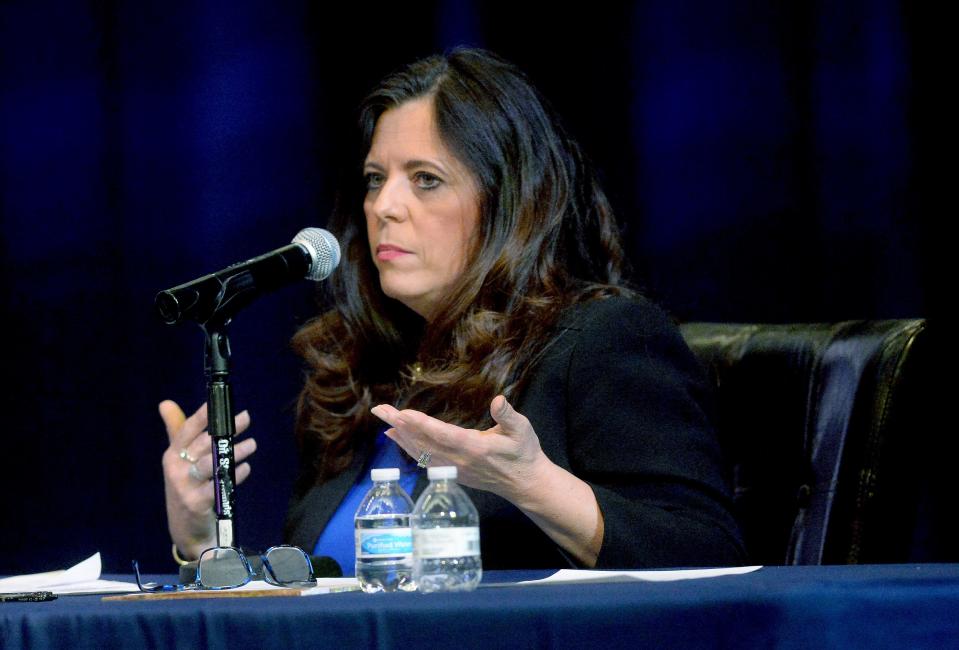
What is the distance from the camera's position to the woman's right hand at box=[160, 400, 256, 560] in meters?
1.70

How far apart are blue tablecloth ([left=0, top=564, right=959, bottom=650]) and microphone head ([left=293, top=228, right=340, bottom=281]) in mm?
608

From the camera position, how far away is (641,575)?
101 centimetres

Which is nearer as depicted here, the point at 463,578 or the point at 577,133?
the point at 463,578

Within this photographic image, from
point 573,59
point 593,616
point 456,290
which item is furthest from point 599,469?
point 573,59

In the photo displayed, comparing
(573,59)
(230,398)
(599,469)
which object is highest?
(573,59)

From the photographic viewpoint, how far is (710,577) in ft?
3.28

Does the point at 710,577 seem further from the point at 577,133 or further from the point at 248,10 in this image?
the point at 248,10

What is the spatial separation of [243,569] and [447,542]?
27cm

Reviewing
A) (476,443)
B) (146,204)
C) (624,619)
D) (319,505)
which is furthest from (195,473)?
(146,204)

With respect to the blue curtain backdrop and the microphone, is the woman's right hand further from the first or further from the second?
the blue curtain backdrop

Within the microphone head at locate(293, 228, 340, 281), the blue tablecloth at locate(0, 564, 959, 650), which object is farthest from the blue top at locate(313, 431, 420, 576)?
the blue tablecloth at locate(0, 564, 959, 650)

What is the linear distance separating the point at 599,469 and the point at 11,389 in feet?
5.77

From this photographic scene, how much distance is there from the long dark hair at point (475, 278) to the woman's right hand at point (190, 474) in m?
0.27

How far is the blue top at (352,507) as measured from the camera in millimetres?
1819
